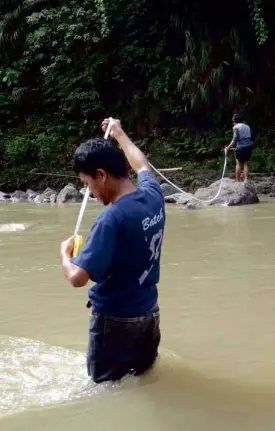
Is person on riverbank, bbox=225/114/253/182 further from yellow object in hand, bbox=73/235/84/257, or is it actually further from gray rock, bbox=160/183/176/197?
yellow object in hand, bbox=73/235/84/257

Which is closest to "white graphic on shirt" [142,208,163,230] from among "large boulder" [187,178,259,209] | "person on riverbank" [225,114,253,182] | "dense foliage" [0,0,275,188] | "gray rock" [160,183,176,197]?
"large boulder" [187,178,259,209]

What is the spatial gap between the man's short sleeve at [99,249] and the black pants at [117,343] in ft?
1.06

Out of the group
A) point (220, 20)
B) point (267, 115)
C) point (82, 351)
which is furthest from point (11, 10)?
point (82, 351)

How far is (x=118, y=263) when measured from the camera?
9.15ft

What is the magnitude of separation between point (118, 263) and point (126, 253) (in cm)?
5

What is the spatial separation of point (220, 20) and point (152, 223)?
1507cm

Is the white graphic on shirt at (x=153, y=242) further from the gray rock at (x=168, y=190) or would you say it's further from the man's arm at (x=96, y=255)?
the gray rock at (x=168, y=190)

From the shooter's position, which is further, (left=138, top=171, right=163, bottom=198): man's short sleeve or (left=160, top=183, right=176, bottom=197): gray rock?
(left=160, top=183, right=176, bottom=197): gray rock

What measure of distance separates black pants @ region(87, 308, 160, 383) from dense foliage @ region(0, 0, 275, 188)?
523 inches

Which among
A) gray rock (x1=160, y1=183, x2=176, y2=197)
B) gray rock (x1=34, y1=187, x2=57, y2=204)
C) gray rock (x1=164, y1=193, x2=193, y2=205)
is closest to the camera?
gray rock (x1=164, y1=193, x2=193, y2=205)

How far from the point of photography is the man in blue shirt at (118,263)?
2.65 metres

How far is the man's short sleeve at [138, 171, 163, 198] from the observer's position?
2.99 m

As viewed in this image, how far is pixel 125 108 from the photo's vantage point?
1856 centimetres

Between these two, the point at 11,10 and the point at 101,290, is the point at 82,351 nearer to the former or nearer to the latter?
the point at 101,290
